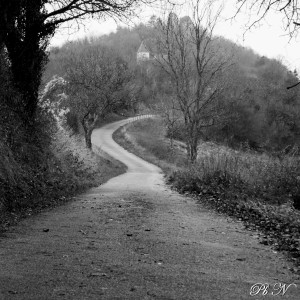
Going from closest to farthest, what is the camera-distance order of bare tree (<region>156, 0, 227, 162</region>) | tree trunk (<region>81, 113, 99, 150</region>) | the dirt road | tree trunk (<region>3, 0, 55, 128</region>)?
1. the dirt road
2. tree trunk (<region>3, 0, 55, 128</region>)
3. bare tree (<region>156, 0, 227, 162</region>)
4. tree trunk (<region>81, 113, 99, 150</region>)

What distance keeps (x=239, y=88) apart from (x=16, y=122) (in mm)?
63063

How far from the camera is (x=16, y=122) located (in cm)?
1106

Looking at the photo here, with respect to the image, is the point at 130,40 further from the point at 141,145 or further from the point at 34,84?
the point at 34,84

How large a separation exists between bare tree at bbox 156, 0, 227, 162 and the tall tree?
35.6 feet

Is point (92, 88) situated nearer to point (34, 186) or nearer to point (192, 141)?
point (192, 141)

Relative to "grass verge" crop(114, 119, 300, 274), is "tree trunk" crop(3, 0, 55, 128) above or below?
above

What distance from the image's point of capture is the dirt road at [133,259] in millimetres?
3959

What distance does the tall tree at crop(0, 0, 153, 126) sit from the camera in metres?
11.5

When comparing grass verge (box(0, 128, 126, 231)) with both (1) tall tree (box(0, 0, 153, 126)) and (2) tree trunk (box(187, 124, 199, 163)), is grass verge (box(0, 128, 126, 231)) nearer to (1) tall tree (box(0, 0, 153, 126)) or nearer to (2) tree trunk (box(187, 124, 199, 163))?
(1) tall tree (box(0, 0, 153, 126))

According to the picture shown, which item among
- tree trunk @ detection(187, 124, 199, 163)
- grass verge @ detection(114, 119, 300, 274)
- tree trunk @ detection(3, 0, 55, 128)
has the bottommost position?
grass verge @ detection(114, 119, 300, 274)

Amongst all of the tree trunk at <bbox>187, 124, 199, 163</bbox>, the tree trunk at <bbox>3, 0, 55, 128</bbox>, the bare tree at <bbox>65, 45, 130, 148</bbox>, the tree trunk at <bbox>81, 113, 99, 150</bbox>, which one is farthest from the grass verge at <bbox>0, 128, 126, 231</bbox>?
the bare tree at <bbox>65, 45, 130, 148</bbox>

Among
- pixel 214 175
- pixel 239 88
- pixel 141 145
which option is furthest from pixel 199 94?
pixel 239 88
